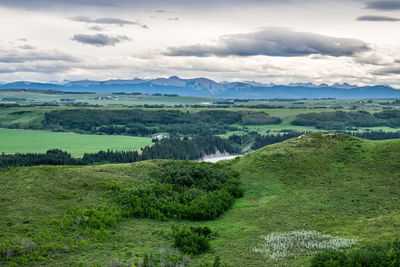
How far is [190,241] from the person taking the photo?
25609 millimetres

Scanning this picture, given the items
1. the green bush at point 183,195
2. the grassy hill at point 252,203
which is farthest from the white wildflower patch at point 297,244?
the green bush at point 183,195

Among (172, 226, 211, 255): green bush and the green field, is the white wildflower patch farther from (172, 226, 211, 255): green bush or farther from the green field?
the green field

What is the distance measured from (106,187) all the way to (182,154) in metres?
122

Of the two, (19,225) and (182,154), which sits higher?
(19,225)

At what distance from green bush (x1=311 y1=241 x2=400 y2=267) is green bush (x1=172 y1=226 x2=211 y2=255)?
7.91 meters

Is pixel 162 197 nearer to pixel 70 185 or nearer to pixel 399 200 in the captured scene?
pixel 70 185

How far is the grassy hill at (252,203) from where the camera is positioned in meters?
24.8

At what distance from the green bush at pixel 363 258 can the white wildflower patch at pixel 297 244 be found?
2.59 metres

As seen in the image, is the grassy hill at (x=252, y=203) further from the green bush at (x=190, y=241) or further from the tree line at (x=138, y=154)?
the tree line at (x=138, y=154)

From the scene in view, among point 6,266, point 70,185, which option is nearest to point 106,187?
point 70,185

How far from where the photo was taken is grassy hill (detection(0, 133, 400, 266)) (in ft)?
81.4

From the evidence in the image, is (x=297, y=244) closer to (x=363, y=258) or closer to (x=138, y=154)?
(x=363, y=258)

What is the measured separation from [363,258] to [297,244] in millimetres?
5855

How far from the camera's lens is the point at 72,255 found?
920 inches
